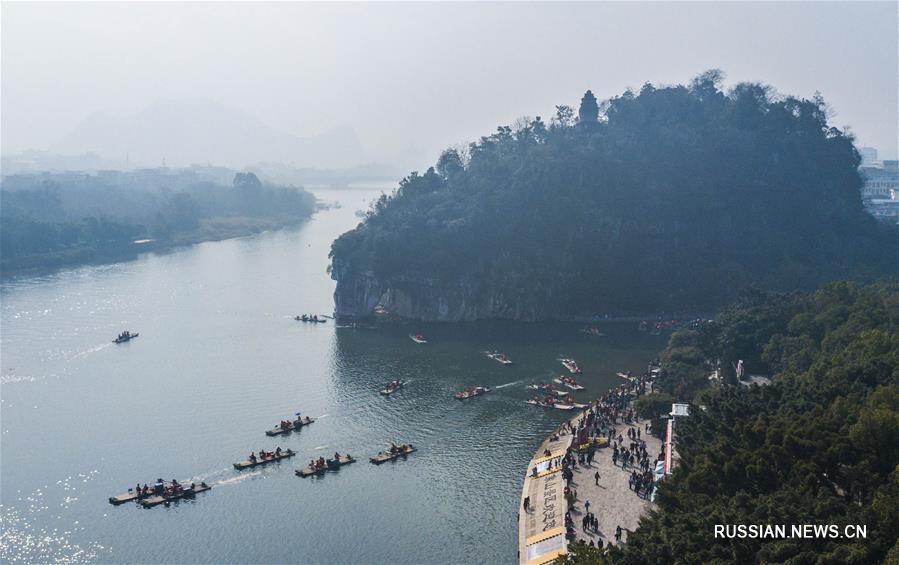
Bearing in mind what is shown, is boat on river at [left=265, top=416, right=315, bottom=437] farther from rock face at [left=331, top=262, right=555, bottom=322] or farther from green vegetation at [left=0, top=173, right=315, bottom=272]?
green vegetation at [left=0, top=173, right=315, bottom=272]

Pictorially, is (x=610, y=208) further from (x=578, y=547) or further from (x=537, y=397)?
(x=578, y=547)

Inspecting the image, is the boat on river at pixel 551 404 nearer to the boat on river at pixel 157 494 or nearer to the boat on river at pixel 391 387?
the boat on river at pixel 391 387

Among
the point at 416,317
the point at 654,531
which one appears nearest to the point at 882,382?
the point at 654,531

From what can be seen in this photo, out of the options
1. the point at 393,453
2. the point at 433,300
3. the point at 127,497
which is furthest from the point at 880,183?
the point at 127,497

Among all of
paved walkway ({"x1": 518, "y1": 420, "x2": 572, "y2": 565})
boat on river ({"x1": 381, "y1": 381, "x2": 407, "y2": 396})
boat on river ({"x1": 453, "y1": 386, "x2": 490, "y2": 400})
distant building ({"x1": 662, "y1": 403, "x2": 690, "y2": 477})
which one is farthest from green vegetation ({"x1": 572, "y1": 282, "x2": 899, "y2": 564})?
boat on river ({"x1": 381, "y1": 381, "x2": 407, "y2": 396})

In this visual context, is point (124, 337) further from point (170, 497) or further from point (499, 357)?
point (170, 497)

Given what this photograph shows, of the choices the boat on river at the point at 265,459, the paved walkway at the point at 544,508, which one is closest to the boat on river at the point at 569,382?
the paved walkway at the point at 544,508
